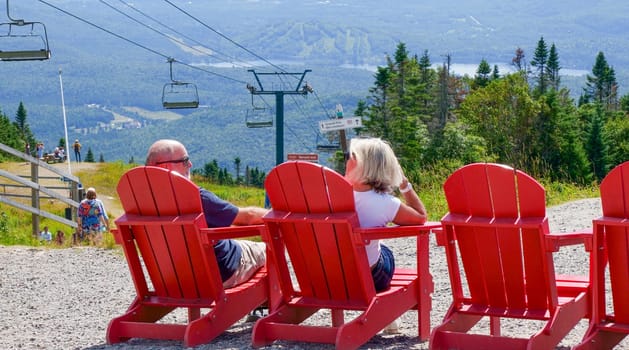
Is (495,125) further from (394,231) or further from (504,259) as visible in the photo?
(504,259)

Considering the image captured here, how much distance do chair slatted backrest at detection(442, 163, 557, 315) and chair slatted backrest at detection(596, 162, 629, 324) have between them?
→ 0.96ft

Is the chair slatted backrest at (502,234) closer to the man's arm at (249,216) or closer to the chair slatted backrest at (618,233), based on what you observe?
the chair slatted backrest at (618,233)

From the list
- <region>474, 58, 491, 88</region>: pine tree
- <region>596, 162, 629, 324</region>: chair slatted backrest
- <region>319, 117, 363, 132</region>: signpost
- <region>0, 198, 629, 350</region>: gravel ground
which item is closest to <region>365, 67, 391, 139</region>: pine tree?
<region>474, 58, 491, 88</region>: pine tree

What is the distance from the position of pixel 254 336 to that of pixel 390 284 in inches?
30.4

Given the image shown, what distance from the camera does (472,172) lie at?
514cm

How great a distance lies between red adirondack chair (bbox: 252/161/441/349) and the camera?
5332mm

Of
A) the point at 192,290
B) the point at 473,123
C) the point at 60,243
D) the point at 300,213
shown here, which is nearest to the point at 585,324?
the point at 300,213

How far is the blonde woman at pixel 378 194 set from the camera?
5.60 metres

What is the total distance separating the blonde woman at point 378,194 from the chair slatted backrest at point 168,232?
830 millimetres

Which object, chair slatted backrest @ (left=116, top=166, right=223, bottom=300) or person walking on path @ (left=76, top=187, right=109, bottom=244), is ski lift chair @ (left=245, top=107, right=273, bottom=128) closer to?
person walking on path @ (left=76, top=187, right=109, bottom=244)

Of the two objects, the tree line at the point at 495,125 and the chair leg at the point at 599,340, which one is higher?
the chair leg at the point at 599,340

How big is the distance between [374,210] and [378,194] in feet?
0.30

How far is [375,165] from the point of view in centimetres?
564

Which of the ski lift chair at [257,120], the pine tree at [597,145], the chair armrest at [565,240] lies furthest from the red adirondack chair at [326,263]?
the pine tree at [597,145]
